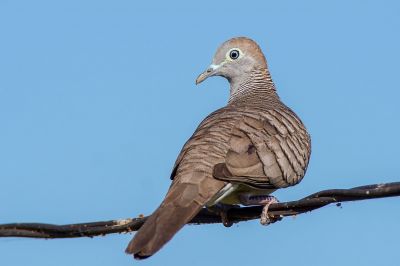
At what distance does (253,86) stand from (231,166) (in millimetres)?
3026

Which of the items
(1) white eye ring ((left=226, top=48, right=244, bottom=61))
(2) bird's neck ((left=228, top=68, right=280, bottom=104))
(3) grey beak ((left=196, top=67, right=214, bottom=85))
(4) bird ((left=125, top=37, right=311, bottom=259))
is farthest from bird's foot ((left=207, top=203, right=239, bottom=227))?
(1) white eye ring ((left=226, top=48, right=244, bottom=61))

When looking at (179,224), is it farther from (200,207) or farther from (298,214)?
(298,214)

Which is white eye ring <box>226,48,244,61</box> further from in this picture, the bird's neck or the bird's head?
the bird's neck

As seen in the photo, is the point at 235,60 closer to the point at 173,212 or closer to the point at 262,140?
the point at 262,140

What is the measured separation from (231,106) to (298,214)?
2.80 meters

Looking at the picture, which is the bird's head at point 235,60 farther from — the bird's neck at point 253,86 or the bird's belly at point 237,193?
the bird's belly at point 237,193

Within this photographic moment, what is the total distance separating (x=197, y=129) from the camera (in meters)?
7.48

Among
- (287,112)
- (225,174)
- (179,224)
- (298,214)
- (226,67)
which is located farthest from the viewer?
(226,67)

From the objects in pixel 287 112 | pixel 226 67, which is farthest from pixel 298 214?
pixel 226 67

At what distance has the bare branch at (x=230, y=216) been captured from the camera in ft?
16.6

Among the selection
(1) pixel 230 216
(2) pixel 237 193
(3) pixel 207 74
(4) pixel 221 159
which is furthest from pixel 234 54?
(1) pixel 230 216

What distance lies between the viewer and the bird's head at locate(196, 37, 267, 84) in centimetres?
965

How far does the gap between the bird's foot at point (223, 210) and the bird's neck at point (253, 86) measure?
240 centimetres

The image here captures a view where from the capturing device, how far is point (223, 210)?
6.74m
